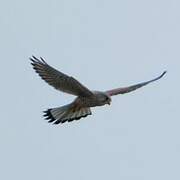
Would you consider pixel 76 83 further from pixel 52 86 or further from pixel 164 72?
pixel 164 72

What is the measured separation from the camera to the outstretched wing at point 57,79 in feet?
40.8

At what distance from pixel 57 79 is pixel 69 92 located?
10.9 inches

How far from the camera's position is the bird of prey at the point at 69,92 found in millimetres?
12453

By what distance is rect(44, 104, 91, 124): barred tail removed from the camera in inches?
504

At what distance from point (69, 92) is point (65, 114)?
0.39 meters

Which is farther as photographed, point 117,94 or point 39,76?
point 117,94

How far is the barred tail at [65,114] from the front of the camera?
42.0 feet

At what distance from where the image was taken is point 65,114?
509 inches

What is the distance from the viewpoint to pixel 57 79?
12.5m

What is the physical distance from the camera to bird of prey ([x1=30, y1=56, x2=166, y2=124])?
40.9ft

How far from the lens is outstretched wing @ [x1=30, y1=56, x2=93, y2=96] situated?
12430 mm

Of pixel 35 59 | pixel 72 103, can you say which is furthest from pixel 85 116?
pixel 35 59

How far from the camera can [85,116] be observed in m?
13.0

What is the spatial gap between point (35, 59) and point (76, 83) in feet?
1.98
